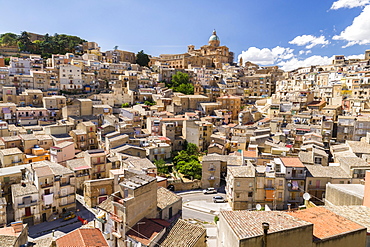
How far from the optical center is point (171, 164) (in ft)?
130

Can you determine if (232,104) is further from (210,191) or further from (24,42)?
(24,42)

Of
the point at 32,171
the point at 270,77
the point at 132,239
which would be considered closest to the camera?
the point at 132,239

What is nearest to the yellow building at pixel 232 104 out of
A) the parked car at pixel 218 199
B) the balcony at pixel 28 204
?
the parked car at pixel 218 199

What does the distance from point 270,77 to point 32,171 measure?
74430 millimetres

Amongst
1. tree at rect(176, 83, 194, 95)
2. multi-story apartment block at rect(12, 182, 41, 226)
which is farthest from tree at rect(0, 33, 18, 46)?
multi-story apartment block at rect(12, 182, 41, 226)

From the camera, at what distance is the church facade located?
321 feet

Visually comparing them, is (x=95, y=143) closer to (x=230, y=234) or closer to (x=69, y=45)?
(x=230, y=234)

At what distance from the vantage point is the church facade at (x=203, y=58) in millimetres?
97812

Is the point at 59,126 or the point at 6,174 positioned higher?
the point at 59,126

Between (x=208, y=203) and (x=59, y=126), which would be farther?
(x=59, y=126)

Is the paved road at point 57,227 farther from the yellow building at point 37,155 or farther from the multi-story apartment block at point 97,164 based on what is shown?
the yellow building at point 37,155

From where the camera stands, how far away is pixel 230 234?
1088 centimetres

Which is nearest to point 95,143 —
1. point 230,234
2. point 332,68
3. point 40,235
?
point 40,235

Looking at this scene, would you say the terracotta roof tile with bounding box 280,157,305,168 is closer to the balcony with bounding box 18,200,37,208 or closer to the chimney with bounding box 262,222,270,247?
the chimney with bounding box 262,222,270,247
